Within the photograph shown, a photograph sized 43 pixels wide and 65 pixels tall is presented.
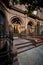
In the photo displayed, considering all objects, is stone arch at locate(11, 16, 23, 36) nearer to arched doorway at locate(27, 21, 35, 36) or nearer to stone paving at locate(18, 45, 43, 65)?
arched doorway at locate(27, 21, 35, 36)

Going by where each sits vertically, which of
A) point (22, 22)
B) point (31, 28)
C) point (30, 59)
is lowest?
point (30, 59)

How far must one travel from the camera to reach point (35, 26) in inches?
1037

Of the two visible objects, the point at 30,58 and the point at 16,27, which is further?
the point at 16,27

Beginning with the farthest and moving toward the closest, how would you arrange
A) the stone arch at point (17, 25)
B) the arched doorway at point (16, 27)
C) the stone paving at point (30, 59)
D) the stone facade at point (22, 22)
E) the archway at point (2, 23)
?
the arched doorway at point (16, 27) → the stone arch at point (17, 25) → the stone facade at point (22, 22) → the archway at point (2, 23) → the stone paving at point (30, 59)

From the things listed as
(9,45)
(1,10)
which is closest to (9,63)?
(9,45)

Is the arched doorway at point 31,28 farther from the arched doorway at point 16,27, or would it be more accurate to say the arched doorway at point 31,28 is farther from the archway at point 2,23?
the archway at point 2,23

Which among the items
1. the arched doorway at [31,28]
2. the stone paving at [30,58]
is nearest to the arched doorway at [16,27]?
the arched doorway at [31,28]

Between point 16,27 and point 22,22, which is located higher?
point 22,22

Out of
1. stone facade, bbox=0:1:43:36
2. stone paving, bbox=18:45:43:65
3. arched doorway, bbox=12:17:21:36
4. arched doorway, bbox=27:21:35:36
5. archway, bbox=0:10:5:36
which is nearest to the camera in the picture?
stone paving, bbox=18:45:43:65

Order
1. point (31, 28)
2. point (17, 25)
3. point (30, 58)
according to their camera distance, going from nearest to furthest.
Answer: point (30, 58)
point (17, 25)
point (31, 28)

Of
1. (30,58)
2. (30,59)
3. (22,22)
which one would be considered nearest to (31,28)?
(22,22)

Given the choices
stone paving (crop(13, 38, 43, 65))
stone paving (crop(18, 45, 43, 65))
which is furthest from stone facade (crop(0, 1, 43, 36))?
stone paving (crop(18, 45, 43, 65))

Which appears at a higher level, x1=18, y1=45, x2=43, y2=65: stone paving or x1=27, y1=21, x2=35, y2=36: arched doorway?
x1=27, y1=21, x2=35, y2=36: arched doorway

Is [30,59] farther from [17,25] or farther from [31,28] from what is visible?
[31,28]
